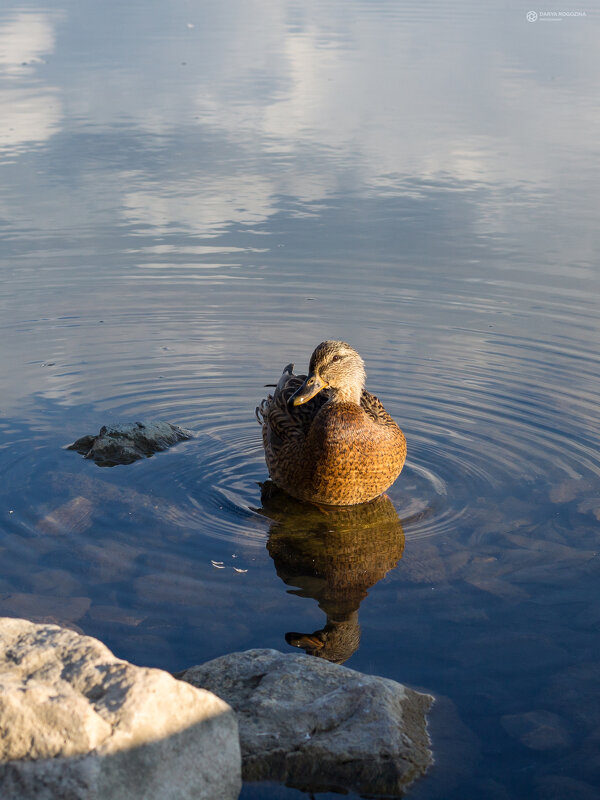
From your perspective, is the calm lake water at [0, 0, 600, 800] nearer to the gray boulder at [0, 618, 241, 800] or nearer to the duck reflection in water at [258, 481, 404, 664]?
the duck reflection in water at [258, 481, 404, 664]

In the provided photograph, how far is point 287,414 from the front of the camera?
6.56 meters

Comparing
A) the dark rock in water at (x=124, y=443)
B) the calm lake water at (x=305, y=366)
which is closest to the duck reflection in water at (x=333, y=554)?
the calm lake water at (x=305, y=366)

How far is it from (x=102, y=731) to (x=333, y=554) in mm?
2818

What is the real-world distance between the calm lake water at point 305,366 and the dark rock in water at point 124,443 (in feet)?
0.35

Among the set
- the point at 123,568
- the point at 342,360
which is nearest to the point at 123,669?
the point at 123,568

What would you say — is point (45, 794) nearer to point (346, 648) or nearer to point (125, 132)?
point (346, 648)

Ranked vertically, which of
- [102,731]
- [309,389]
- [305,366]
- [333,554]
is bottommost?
[333,554]

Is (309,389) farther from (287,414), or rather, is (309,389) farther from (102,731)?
(102,731)

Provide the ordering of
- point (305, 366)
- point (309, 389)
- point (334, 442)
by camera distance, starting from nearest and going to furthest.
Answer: point (334, 442) → point (309, 389) → point (305, 366)

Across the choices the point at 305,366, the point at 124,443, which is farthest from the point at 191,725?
the point at 305,366

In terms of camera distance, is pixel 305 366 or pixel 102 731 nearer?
pixel 102 731

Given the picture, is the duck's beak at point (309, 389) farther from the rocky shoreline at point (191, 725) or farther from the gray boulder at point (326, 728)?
the gray boulder at point (326, 728)

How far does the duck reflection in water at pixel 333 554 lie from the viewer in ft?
15.5

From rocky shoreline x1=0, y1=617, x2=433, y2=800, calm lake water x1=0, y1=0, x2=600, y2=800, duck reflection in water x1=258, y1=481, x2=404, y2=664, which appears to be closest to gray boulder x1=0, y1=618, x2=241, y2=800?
rocky shoreline x1=0, y1=617, x2=433, y2=800
